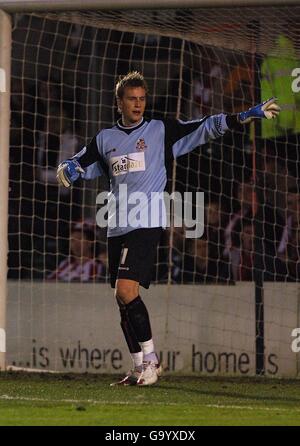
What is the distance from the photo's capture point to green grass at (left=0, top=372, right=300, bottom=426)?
6.36 metres

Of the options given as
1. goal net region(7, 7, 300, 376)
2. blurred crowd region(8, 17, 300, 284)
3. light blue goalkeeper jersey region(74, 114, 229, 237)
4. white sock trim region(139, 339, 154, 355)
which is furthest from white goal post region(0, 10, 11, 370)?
white sock trim region(139, 339, 154, 355)

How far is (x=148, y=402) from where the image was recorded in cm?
721

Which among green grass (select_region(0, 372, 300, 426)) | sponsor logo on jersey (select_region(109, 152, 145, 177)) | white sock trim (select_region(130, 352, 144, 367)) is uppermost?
sponsor logo on jersey (select_region(109, 152, 145, 177))

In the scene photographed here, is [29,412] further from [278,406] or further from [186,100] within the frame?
[186,100]

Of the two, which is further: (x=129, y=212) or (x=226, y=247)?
(x=226, y=247)

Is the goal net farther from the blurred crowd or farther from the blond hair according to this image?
the blond hair

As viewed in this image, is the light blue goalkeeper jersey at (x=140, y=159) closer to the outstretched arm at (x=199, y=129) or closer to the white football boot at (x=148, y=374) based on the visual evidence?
the outstretched arm at (x=199, y=129)

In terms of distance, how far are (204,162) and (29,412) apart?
16.7 feet

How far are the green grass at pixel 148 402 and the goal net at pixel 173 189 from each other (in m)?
1.29

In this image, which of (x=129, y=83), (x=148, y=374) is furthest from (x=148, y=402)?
(x=129, y=83)

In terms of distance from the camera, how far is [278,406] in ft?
23.5
